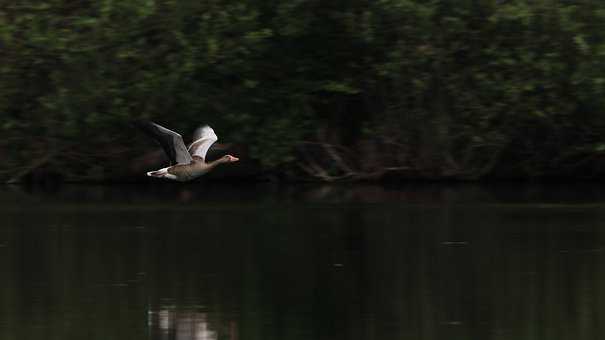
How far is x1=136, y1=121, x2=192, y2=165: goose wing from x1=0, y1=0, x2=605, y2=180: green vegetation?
356 inches

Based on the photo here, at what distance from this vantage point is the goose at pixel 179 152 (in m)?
20.1

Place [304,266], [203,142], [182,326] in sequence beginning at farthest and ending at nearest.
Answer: [203,142], [304,266], [182,326]

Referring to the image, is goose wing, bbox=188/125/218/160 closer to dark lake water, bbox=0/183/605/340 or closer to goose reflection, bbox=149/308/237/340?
dark lake water, bbox=0/183/605/340

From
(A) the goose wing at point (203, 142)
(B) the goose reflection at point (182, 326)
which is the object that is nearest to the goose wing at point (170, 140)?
(A) the goose wing at point (203, 142)

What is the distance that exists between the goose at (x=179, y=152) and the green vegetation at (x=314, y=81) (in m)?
8.74

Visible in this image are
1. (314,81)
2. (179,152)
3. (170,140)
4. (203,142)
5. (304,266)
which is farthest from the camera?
(314,81)

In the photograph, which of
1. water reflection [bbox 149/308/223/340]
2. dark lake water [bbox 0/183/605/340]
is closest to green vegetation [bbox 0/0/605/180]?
dark lake water [bbox 0/183/605/340]

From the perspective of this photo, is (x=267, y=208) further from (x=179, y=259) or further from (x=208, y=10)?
(x=179, y=259)

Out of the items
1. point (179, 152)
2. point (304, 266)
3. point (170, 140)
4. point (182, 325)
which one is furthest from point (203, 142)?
point (182, 325)

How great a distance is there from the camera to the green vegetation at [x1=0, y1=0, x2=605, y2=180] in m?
29.9

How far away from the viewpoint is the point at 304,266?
18938 millimetres

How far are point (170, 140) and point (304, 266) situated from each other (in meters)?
2.86

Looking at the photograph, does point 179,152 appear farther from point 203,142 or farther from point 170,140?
point 203,142

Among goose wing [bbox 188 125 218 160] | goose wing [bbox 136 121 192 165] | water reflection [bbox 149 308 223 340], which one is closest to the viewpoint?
water reflection [bbox 149 308 223 340]
